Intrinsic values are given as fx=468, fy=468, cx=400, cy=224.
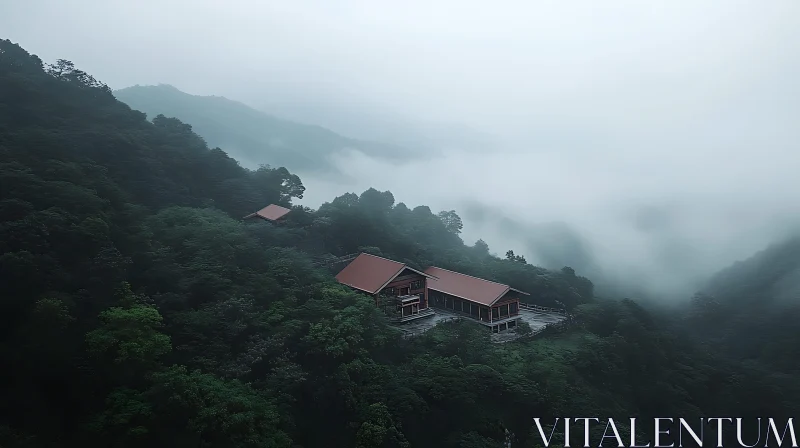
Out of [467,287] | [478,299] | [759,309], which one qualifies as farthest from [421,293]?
[759,309]

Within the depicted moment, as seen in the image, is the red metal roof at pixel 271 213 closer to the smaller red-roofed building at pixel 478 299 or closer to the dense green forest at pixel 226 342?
the dense green forest at pixel 226 342

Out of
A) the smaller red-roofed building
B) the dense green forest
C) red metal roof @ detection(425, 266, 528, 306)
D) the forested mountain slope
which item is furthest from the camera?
the forested mountain slope

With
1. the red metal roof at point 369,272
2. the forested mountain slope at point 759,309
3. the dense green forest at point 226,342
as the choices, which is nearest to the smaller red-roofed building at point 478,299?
the dense green forest at point 226,342

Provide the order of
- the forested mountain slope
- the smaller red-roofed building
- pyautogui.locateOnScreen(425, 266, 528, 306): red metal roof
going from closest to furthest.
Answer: the smaller red-roofed building → pyautogui.locateOnScreen(425, 266, 528, 306): red metal roof → the forested mountain slope

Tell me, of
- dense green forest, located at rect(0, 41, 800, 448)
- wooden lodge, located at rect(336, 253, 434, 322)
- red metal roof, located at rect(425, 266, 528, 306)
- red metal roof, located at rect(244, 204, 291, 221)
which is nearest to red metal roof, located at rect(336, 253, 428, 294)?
wooden lodge, located at rect(336, 253, 434, 322)

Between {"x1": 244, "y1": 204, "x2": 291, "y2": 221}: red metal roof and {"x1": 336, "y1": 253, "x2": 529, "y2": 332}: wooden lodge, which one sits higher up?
{"x1": 244, "y1": 204, "x2": 291, "y2": 221}: red metal roof

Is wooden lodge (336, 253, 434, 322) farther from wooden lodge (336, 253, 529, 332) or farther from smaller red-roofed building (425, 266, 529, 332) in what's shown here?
smaller red-roofed building (425, 266, 529, 332)

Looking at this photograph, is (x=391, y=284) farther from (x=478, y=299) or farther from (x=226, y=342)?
(x=226, y=342)
